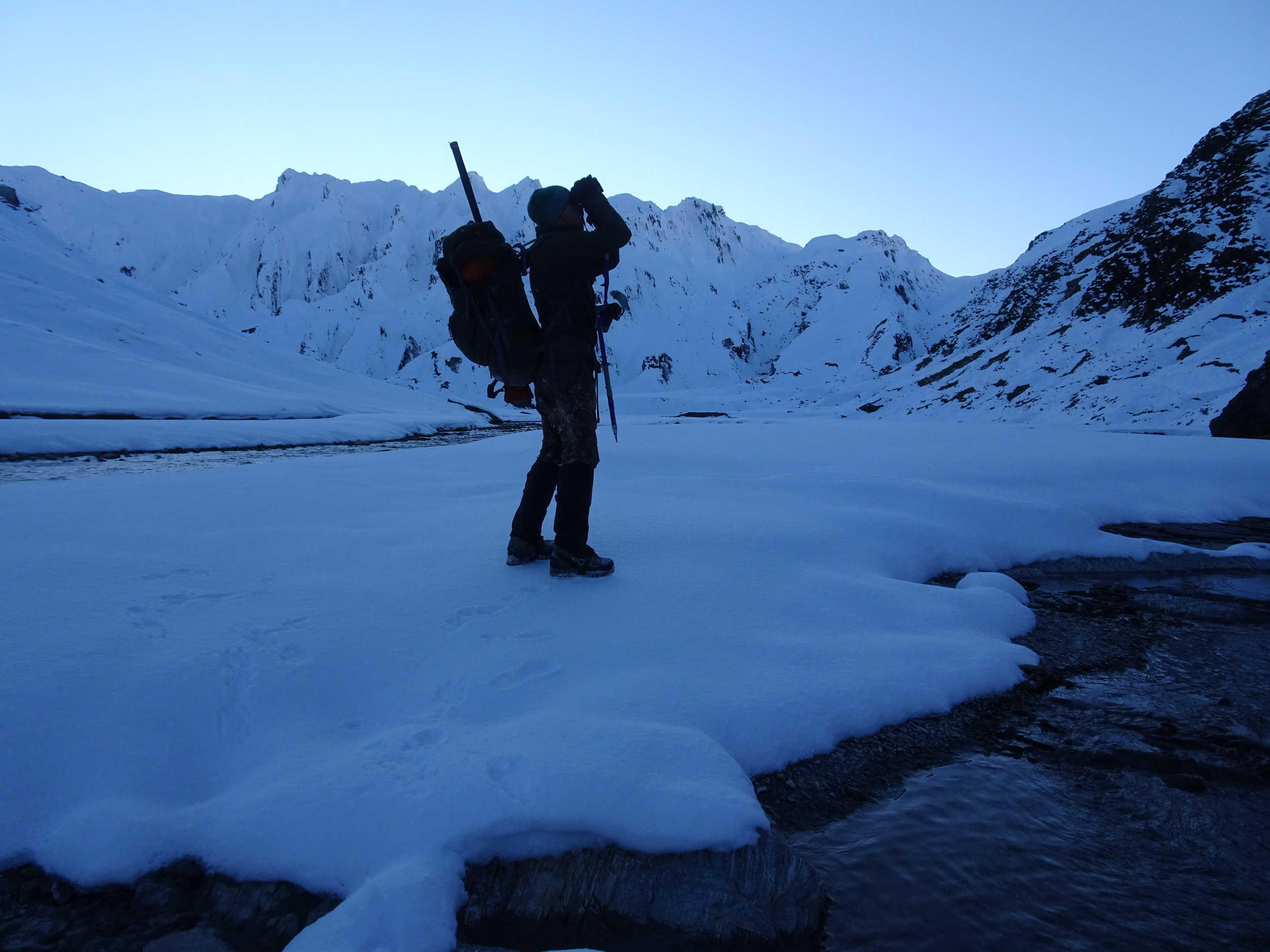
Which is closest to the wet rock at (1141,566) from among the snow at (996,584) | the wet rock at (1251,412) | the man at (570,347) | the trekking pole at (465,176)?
the snow at (996,584)

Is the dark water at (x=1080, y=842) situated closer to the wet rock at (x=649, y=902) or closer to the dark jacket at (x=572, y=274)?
the wet rock at (x=649, y=902)

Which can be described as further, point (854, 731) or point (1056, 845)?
point (854, 731)

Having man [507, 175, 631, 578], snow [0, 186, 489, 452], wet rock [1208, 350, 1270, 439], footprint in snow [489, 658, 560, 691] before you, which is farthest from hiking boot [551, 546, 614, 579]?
wet rock [1208, 350, 1270, 439]

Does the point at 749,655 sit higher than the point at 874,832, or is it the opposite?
the point at 749,655

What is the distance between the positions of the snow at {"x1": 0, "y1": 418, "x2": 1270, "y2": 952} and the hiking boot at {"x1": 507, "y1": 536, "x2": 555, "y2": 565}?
0.16 meters

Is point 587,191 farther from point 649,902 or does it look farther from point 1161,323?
point 1161,323

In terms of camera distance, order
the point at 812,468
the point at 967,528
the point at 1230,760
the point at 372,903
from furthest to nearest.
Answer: the point at 812,468
the point at 967,528
the point at 1230,760
the point at 372,903

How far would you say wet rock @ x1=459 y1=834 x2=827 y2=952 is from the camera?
1.97 metres

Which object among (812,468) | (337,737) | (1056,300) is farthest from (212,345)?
(1056,300)

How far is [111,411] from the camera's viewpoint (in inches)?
835

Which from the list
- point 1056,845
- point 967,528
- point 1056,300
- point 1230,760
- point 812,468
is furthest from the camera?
point 1056,300

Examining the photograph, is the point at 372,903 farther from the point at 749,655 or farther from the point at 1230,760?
the point at 1230,760

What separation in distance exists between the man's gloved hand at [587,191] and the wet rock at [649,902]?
3.69 meters

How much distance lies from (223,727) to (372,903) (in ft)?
4.15
